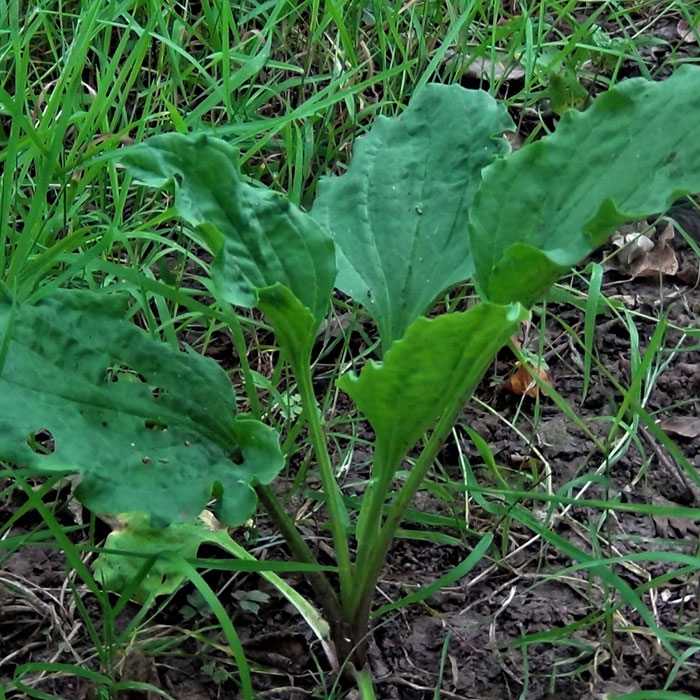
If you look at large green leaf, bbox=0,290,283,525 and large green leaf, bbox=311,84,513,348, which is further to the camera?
large green leaf, bbox=311,84,513,348

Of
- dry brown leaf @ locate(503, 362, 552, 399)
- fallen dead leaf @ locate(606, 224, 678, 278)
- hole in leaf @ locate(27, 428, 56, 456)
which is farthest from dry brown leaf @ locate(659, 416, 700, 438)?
hole in leaf @ locate(27, 428, 56, 456)

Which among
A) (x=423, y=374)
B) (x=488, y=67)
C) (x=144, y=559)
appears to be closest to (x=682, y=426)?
(x=423, y=374)

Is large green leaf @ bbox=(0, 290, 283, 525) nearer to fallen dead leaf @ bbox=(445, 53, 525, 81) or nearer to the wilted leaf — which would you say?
the wilted leaf

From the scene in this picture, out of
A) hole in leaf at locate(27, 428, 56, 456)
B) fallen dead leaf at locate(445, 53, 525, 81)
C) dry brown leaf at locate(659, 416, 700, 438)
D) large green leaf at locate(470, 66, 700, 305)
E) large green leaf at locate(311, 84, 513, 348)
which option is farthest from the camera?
fallen dead leaf at locate(445, 53, 525, 81)

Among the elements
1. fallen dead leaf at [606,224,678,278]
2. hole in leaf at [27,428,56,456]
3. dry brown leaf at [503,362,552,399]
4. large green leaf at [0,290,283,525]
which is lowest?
hole in leaf at [27,428,56,456]

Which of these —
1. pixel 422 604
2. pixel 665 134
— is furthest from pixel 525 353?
pixel 665 134

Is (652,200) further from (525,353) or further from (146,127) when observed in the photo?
(146,127)
